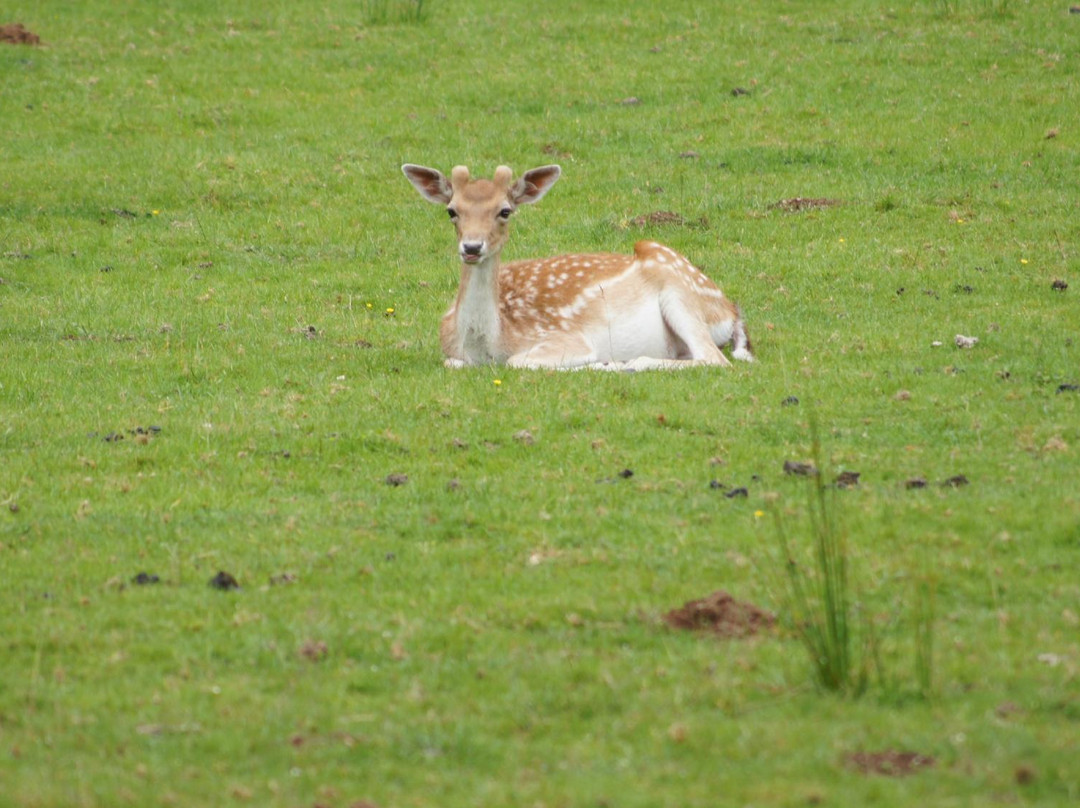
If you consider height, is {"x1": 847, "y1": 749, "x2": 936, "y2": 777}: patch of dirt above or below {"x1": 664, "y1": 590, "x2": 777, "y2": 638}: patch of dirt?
below

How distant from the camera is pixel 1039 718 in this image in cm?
515

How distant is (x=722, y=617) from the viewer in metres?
6.16

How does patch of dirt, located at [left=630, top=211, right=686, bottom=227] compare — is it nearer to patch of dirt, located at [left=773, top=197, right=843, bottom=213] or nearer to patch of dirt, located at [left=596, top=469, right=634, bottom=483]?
patch of dirt, located at [left=773, top=197, right=843, bottom=213]

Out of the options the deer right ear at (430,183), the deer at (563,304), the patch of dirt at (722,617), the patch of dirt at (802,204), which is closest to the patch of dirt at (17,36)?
the patch of dirt at (802,204)

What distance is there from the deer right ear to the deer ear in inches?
18.7

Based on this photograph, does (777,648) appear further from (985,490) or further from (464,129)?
(464,129)

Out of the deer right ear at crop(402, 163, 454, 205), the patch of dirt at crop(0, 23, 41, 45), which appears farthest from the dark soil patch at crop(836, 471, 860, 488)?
the patch of dirt at crop(0, 23, 41, 45)

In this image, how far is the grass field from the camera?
521 cm

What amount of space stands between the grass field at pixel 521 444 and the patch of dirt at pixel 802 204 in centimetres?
10

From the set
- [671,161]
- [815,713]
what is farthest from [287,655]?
[671,161]

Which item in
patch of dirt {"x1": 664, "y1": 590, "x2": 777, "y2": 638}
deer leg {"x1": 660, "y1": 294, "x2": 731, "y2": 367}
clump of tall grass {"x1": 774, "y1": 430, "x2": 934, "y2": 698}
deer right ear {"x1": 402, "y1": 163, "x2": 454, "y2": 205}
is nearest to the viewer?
clump of tall grass {"x1": 774, "y1": 430, "x2": 934, "y2": 698}

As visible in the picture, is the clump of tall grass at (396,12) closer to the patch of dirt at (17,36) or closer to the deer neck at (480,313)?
the patch of dirt at (17,36)

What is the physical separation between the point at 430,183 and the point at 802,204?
18.5 feet

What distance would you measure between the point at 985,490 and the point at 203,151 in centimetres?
1233
